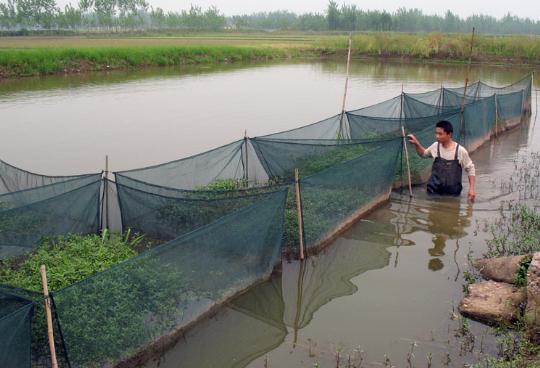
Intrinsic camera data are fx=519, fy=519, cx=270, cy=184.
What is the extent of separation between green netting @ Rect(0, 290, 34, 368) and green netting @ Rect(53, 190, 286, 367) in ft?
0.71

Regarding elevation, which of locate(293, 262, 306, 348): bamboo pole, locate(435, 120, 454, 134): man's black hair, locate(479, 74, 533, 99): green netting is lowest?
locate(293, 262, 306, 348): bamboo pole

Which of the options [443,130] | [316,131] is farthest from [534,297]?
[316,131]

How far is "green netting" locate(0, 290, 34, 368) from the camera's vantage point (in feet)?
10.8

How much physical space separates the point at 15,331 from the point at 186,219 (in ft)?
8.14

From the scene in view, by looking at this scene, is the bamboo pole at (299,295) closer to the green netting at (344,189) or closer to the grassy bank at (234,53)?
the green netting at (344,189)

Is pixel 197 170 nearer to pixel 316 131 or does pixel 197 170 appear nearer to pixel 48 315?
pixel 316 131

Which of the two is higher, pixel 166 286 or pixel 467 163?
pixel 467 163

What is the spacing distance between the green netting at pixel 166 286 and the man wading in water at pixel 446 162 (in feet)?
10.1

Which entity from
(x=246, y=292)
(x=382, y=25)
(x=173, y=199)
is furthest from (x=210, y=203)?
(x=382, y=25)

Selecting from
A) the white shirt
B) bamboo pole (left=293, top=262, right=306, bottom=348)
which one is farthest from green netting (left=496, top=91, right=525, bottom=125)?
bamboo pole (left=293, top=262, right=306, bottom=348)

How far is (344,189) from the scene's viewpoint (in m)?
6.84

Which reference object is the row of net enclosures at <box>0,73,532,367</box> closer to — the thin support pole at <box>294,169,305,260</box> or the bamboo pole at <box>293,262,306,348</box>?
the thin support pole at <box>294,169,305,260</box>

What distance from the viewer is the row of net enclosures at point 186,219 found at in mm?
3834

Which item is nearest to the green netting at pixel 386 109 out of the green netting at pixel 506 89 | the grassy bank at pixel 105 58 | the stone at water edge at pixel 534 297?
the green netting at pixel 506 89
